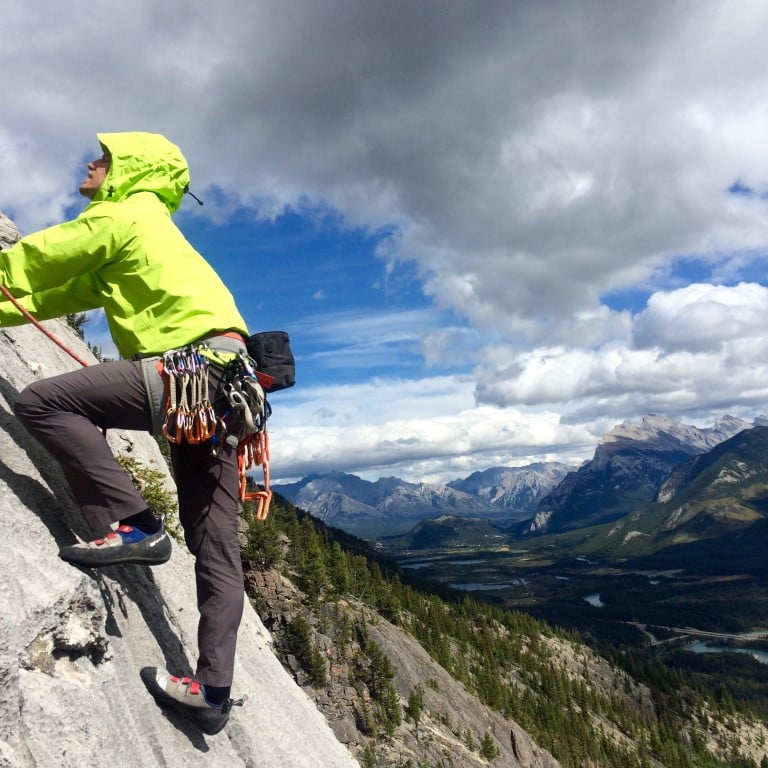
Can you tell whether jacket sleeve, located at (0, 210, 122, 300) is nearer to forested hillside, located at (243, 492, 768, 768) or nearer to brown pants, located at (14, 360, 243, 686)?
brown pants, located at (14, 360, 243, 686)

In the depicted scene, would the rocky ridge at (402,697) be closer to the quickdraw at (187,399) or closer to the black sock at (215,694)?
the black sock at (215,694)

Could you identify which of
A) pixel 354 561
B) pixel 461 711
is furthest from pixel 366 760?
pixel 354 561

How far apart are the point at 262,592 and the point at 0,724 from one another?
54.5m

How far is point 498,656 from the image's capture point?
125 metres

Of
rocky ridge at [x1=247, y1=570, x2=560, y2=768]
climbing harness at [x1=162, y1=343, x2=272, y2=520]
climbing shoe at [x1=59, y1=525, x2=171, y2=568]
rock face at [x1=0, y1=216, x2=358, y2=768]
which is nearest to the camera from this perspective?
rock face at [x1=0, y1=216, x2=358, y2=768]

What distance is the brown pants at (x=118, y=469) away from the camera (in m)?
4.79

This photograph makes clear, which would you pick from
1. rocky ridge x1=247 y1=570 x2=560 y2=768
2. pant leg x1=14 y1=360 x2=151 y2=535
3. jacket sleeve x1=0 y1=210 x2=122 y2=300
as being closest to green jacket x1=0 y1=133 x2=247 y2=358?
jacket sleeve x1=0 y1=210 x2=122 y2=300

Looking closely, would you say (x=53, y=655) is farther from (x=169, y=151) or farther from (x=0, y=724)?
(x=169, y=151)

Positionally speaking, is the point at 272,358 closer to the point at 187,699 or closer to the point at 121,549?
the point at 121,549

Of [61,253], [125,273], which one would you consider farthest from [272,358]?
[61,253]

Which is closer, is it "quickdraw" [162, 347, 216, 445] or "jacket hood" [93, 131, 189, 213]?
"quickdraw" [162, 347, 216, 445]

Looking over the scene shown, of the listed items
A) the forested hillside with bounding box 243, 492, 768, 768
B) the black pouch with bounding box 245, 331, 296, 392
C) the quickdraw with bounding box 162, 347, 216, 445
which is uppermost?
the black pouch with bounding box 245, 331, 296, 392

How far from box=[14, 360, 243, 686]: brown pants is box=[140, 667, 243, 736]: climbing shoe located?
0.12 metres

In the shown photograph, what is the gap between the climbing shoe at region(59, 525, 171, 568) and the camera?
4.72 meters
